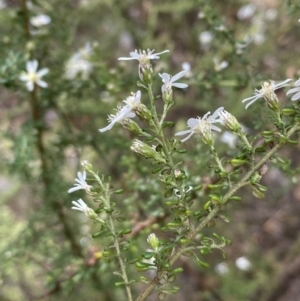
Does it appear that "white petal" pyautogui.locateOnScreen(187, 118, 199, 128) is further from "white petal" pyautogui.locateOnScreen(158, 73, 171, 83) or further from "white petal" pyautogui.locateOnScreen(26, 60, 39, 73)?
"white petal" pyautogui.locateOnScreen(26, 60, 39, 73)

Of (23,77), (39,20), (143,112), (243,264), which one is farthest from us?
(243,264)

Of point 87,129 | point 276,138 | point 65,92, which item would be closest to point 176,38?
point 87,129

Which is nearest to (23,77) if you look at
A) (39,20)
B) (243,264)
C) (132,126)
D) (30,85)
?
(30,85)

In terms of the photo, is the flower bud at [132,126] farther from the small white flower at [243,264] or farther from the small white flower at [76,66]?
the small white flower at [243,264]

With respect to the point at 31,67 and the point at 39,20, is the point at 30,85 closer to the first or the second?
the point at 31,67

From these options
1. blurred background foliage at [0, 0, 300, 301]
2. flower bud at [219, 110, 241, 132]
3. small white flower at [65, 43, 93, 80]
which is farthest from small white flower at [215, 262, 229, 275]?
flower bud at [219, 110, 241, 132]

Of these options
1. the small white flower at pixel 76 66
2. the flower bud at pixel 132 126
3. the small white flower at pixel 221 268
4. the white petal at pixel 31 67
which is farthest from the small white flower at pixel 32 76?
the small white flower at pixel 221 268

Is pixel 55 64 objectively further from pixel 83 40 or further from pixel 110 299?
pixel 83 40

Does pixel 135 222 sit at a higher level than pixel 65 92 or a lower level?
lower

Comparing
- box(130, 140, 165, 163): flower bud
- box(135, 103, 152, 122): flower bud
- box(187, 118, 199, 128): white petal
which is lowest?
box(130, 140, 165, 163): flower bud
